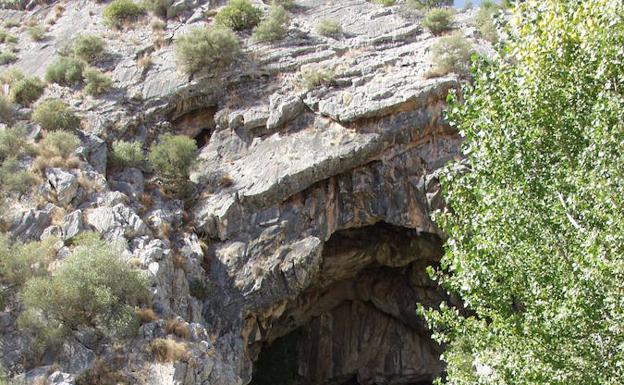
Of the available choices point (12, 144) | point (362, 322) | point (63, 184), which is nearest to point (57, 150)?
point (12, 144)

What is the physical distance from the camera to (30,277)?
12430 mm

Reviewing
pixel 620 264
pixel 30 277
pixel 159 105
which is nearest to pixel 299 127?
pixel 159 105

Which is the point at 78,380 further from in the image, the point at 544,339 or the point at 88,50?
the point at 88,50

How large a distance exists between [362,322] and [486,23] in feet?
40.2

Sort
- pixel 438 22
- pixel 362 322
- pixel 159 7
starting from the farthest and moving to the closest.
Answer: pixel 159 7
pixel 362 322
pixel 438 22

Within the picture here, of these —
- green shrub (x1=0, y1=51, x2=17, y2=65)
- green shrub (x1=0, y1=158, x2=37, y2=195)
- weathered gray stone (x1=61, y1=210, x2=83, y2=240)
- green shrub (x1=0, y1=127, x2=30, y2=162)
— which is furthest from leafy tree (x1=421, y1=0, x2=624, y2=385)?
green shrub (x1=0, y1=51, x2=17, y2=65)

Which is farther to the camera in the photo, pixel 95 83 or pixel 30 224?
pixel 95 83

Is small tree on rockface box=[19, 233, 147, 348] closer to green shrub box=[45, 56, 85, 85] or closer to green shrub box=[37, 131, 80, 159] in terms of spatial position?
green shrub box=[37, 131, 80, 159]

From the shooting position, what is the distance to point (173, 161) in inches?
712

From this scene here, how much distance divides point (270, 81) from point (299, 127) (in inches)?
115

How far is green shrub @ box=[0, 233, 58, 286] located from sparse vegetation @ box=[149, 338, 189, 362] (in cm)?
300

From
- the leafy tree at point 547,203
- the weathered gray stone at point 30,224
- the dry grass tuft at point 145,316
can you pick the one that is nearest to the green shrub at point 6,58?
the weathered gray stone at point 30,224

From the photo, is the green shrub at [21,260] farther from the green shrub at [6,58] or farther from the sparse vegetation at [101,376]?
the green shrub at [6,58]

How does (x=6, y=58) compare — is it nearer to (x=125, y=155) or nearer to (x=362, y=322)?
(x=125, y=155)
